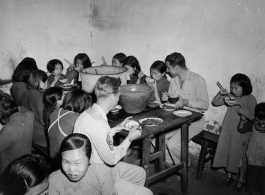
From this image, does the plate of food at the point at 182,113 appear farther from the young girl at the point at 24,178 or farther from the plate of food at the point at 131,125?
the young girl at the point at 24,178

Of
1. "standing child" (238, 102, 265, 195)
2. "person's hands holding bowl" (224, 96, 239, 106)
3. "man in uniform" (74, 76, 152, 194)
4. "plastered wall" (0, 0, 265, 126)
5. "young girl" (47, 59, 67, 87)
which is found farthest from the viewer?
"young girl" (47, 59, 67, 87)

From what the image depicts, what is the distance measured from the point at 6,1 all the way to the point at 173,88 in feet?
12.9

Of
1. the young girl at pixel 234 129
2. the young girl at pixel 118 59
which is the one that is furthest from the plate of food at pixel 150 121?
the young girl at pixel 118 59

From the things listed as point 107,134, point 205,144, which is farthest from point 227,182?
point 107,134

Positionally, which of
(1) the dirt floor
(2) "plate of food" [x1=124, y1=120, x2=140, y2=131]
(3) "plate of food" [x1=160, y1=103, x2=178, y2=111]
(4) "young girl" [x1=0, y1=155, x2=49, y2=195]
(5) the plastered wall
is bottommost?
(1) the dirt floor

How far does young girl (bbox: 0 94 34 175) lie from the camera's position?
274 cm

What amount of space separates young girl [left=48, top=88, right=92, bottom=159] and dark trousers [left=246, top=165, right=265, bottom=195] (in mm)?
2421

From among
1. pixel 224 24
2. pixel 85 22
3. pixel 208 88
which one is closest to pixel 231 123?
pixel 208 88

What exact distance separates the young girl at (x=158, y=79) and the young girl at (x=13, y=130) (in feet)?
7.13

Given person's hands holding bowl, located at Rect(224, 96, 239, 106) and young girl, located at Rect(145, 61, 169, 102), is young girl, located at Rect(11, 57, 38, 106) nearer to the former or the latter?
young girl, located at Rect(145, 61, 169, 102)

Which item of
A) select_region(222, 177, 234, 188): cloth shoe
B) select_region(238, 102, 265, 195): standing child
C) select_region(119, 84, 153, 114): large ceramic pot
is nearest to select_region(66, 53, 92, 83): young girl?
select_region(119, 84, 153, 114): large ceramic pot

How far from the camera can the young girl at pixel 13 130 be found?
8.98 feet

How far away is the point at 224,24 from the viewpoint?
13.1 feet

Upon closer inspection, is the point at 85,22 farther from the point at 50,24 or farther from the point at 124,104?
the point at 124,104
